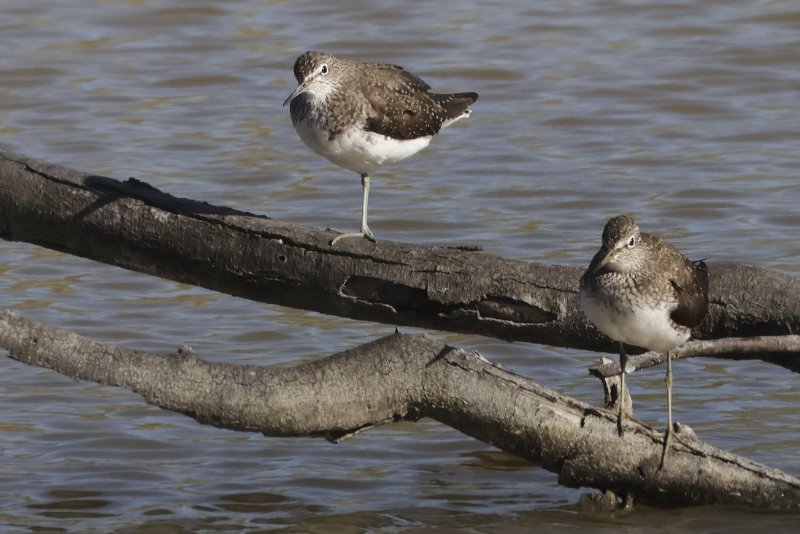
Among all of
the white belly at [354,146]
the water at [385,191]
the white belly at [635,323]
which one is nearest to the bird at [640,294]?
the white belly at [635,323]

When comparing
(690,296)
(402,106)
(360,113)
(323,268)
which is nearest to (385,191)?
(402,106)

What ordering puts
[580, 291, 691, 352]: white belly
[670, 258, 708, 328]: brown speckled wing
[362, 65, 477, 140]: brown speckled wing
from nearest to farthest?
[580, 291, 691, 352]: white belly, [670, 258, 708, 328]: brown speckled wing, [362, 65, 477, 140]: brown speckled wing

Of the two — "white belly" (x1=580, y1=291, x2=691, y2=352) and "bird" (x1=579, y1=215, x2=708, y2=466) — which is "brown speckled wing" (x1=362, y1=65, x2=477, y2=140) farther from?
"white belly" (x1=580, y1=291, x2=691, y2=352)

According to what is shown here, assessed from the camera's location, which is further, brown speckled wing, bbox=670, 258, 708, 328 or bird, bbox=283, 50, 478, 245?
bird, bbox=283, 50, 478, 245

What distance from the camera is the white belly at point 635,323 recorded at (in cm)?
682

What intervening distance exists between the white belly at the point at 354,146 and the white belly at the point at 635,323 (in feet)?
6.67

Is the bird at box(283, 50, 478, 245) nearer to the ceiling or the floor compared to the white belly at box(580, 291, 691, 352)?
nearer to the ceiling

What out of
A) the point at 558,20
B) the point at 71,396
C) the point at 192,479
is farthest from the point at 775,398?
the point at 558,20

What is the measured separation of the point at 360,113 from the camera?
8531 millimetres

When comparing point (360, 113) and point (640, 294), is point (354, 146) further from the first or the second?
point (640, 294)

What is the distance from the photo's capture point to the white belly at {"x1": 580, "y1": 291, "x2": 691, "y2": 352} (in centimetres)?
682

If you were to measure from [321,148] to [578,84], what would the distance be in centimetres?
772

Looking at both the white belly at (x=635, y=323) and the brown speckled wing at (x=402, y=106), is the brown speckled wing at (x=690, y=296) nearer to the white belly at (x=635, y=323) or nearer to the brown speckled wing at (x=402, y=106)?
the white belly at (x=635, y=323)

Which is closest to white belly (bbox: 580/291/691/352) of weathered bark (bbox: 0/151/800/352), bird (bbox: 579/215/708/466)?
bird (bbox: 579/215/708/466)
